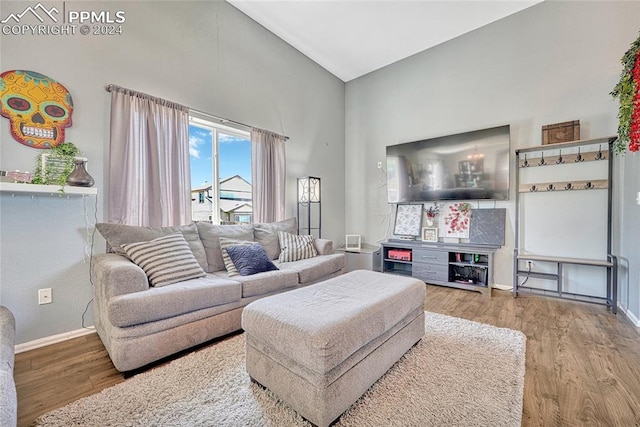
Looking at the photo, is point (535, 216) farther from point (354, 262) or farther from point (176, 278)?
point (176, 278)

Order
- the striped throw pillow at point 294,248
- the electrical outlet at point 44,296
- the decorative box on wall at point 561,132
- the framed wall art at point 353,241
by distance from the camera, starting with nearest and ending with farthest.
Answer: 1. the electrical outlet at point 44,296
2. the decorative box on wall at point 561,132
3. the striped throw pillow at point 294,248
4. the framed wall art at point 353,241

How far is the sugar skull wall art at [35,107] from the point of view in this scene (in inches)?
73.5

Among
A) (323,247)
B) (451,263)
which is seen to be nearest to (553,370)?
(451,263)

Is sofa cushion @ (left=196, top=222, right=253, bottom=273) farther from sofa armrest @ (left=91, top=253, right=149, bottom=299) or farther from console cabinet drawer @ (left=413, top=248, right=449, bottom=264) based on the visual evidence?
console cabinet drawer @ (left=413, top=248, right=449, bottom=264)

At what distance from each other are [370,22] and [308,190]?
92.3 inches

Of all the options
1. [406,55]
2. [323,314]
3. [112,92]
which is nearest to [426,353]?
[323,314]

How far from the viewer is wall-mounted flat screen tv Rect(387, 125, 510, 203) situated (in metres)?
3.36

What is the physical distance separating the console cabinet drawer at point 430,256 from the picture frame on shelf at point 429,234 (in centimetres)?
34

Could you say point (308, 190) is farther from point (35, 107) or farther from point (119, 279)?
point (35, 107)

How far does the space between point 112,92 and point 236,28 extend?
1.72 meters

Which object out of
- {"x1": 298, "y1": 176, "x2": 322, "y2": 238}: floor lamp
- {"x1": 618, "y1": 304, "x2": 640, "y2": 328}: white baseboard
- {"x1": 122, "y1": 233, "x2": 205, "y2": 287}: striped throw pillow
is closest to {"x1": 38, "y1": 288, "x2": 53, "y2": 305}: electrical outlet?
{"x1": 122, "y1": 233, "x2": 205, "y2": 287}: striped throw pillow

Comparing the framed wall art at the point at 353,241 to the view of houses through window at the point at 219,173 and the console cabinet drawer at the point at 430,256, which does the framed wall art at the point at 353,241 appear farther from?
the view of houses through window at the point at 219,173

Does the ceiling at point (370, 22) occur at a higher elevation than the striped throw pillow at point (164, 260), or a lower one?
higher

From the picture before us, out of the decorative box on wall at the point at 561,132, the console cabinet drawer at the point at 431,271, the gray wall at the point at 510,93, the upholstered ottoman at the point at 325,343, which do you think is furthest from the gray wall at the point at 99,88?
the decorative box on wall at the point at 561,132
